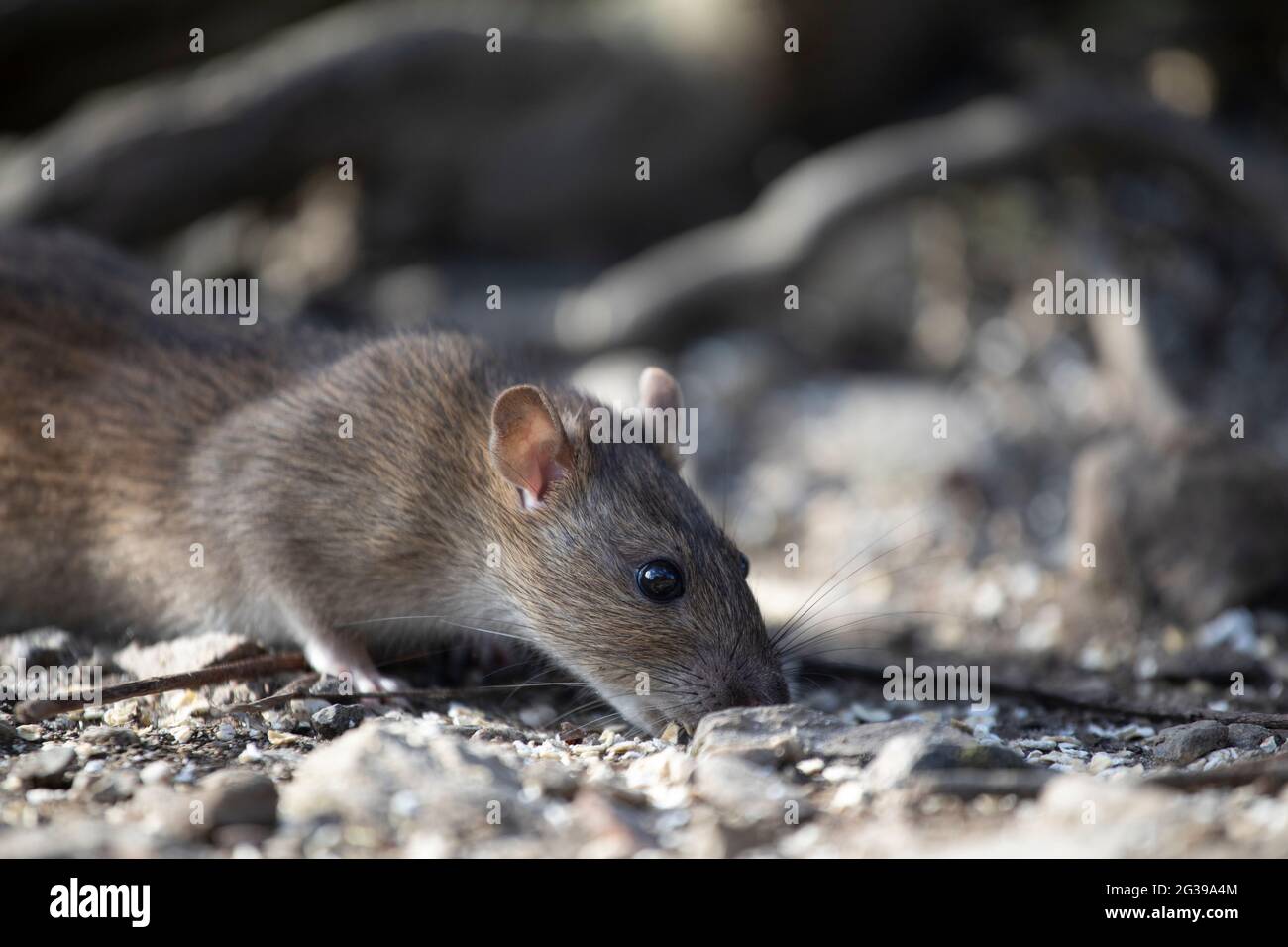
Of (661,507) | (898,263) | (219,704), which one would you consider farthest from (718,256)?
(219,704)

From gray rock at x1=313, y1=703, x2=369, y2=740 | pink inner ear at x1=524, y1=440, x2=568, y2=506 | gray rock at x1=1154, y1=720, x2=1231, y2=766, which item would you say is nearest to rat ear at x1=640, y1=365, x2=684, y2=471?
pink inner ear at x1=524, y1=440, x2=568, y2=506

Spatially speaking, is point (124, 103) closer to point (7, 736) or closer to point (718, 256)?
point (718, 256)

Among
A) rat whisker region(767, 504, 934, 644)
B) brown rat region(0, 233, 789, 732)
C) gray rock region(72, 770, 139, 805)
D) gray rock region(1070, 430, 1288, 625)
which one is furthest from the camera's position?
rat whisker region(767, 504, 934, 644)

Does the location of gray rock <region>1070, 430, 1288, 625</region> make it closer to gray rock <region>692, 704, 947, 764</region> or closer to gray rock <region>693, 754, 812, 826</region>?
gray rock <region>692, 704, 947, 764</region>

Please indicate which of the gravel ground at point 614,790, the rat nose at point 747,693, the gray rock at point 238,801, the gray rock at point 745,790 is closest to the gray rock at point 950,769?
the gravel ground at point 614,790

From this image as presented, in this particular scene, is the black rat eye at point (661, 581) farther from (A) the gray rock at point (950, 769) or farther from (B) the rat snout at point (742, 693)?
(A) the gray rock at point (950, 769)

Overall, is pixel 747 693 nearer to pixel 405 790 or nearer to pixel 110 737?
pixel 405 790
